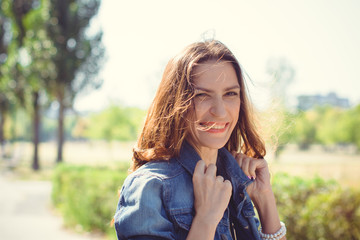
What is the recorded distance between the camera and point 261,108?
196 centimetres

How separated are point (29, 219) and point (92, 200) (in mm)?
3096

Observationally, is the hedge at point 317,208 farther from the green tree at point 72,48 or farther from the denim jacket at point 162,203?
the green tree at point 72,48

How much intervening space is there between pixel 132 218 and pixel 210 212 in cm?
30

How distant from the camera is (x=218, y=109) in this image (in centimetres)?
145

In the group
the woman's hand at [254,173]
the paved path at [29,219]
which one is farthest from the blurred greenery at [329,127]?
the woman's hand at [254,173]

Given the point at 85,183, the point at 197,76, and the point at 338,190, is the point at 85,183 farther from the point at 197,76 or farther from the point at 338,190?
the point at 197,76

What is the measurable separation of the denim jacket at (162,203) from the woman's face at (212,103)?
0.10m

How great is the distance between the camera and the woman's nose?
4.75ft

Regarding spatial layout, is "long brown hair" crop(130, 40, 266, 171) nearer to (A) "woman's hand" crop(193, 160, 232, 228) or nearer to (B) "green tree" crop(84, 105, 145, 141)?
(A) "woman's hand" crop(193, 160, 232, 228)

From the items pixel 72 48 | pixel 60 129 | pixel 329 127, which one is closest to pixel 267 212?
pixel 72 48

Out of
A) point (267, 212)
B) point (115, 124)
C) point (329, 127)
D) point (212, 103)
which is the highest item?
point (212, 103)

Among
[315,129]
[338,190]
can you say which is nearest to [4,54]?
[338,190]

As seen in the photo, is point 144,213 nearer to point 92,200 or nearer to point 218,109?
point 218,109

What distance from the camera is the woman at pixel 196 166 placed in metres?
1.24
